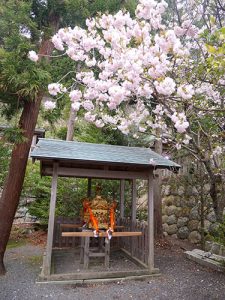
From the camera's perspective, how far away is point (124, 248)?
654 centimetres

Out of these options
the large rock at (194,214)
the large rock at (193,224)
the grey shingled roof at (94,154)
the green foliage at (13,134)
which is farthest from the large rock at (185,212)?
the green foliage at (13,134)

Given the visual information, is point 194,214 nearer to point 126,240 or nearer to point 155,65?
point 126,240

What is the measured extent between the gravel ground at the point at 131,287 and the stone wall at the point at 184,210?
239 cm

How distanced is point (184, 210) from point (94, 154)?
4545 millimetres

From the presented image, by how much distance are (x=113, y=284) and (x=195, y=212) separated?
4.35 metres

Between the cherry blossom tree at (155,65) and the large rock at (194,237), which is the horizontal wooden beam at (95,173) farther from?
the large rock at (194,237)

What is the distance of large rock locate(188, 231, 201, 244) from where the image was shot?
7785 mm

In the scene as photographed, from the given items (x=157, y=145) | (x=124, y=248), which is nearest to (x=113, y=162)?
(x=124, y=248)

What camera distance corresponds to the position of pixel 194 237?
7895 mm

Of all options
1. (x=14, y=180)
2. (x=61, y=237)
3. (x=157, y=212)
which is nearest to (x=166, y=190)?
(x=157, y=212)

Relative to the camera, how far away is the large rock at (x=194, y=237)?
307 inches

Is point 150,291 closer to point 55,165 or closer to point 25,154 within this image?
point 55,165

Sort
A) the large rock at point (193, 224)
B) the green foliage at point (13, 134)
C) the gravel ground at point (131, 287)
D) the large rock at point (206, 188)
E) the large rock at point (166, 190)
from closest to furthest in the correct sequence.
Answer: the gravel ground at point (131, 287), the green foliage at point (13, 134), the large rock at point (206, 188), the large rock at point (193, 224), the large rock at point (166, 190)

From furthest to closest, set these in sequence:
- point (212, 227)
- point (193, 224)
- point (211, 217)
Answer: point (193, 224)
point (211, 217)
point (212, 227)
